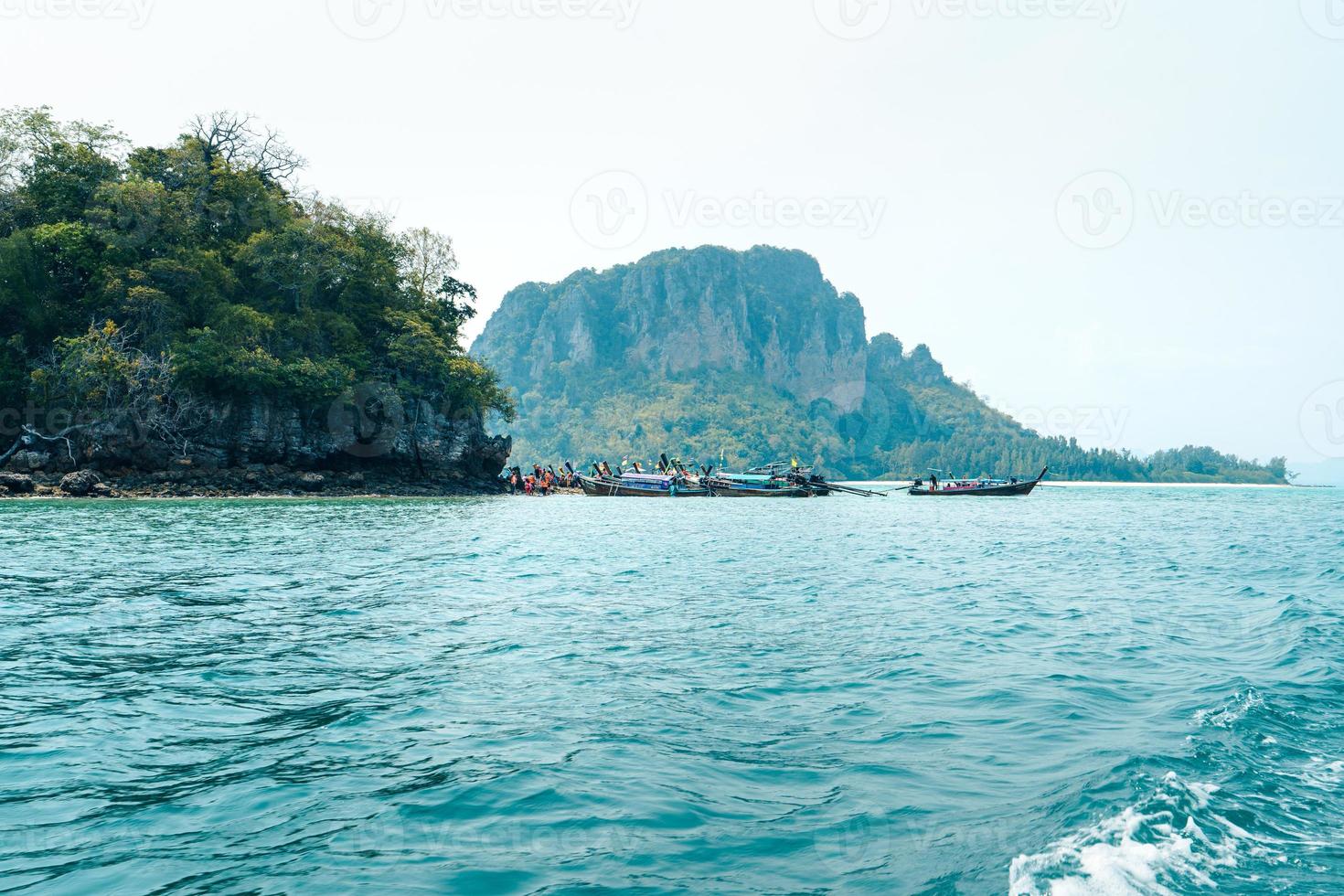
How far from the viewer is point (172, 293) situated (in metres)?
45.5

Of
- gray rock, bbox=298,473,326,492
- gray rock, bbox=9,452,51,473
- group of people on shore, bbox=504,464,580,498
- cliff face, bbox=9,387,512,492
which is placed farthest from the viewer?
group of people on shore, bbox=504,464,580,498

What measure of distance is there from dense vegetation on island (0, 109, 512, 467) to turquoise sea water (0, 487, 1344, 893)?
3172 centimetres

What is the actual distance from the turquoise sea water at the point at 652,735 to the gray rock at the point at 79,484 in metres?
26.8

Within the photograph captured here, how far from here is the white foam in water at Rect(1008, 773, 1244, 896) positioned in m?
4.33

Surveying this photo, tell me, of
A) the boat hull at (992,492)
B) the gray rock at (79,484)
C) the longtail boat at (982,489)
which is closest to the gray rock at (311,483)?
the gray rock at (79,484)

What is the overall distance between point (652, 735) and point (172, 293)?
50811 millimetres

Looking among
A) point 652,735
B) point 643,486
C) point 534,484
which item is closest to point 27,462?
point 534,484

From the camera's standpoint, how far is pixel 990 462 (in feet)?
648

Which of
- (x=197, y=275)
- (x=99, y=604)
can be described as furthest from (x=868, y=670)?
(x=197, y=275)

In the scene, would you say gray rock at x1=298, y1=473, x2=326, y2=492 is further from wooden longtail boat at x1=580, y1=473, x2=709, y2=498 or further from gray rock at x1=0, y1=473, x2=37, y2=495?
wooden longtail boat at x1=580, y1=473, x2=709, y2=498

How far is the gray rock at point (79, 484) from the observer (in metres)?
36.6

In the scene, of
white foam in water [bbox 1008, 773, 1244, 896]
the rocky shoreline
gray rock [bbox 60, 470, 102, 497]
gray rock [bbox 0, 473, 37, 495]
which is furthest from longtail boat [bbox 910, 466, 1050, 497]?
white foam in water [bbox 1008, 773, 1244, 896]

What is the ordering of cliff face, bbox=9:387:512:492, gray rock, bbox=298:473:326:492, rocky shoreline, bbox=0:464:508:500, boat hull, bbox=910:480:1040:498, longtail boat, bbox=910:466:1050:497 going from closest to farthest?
1. rocky shoreline, bbox=0:464:508:500
2. cliff face, bbox=9:387:512:492
3. gray rock, bbox=298:473:326:492
4. boat hull, bbox=910:480:1040:498
5. longtail boat, bbox=910:466:1050:497

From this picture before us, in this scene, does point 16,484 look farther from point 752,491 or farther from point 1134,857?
point 752,491
